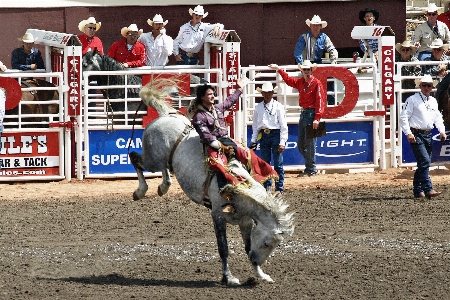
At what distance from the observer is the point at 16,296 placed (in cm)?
866

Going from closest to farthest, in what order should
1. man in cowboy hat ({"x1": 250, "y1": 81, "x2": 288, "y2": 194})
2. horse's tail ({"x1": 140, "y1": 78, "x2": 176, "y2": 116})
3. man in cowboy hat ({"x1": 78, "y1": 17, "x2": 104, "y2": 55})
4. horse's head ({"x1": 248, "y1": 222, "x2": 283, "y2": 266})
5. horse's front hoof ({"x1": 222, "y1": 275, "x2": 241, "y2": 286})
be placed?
horse's head ({"x1": 248, "y1": 222, "x2": 283, "y2": 266}) < horse's front hoof ({"x1": 222, "y1": 275, "x2": 241, "y2": 286}) < horse's tail ({"x1": 140, "y1": 78, "x2": 176, "y2": 116}) < man in cowboy hat ({"x1": 250, "y1": 81, "x2": 288, "y2": 194}) < man in cowboy hat ({"x1": 78, "y1": 17, "x2": 104, "y2": 55})

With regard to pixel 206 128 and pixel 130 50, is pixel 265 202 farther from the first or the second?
pixel 130 50

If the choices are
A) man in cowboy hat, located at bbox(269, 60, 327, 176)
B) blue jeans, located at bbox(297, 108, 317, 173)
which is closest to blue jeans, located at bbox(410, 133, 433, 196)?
man in cowboy hat, located at bbox(269, 60, 327, 176)

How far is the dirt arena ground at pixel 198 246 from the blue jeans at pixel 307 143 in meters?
0.46

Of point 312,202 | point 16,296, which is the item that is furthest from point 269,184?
point 16,296

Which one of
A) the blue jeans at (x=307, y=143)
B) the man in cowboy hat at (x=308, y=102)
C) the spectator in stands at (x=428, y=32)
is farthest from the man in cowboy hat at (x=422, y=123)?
the spectator in stands at (x=428, y=32)

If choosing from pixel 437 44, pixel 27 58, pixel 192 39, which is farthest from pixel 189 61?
pixel 437 44

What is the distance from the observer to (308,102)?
15.0m

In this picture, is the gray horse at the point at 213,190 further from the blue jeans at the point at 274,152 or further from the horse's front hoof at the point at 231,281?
the blue jeans at the point at 274,152

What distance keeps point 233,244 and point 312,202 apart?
2745mm

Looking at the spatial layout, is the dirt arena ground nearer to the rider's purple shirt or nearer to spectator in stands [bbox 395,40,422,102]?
the rider's purple shirt

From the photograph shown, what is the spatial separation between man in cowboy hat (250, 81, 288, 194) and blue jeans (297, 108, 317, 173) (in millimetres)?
1224

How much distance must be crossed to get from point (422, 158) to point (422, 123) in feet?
1.54

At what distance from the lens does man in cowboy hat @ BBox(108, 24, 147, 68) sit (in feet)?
53.7
